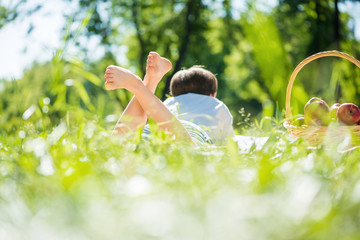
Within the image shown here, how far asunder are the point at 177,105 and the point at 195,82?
1349 millimetres

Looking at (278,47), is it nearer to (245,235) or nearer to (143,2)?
(245,235)

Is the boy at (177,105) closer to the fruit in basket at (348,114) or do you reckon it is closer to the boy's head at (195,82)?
the boy's head at (195,82)

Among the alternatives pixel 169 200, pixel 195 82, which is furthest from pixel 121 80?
pixel 169 200

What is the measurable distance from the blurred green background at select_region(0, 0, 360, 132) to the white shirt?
0.10m

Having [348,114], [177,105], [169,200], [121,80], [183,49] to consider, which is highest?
[183,49]

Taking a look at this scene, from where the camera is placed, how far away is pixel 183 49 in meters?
9.49

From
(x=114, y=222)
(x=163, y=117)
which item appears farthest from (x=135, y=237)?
(x=163, y=117)

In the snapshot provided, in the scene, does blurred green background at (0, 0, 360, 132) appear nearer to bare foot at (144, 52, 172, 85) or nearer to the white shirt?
the white shirt

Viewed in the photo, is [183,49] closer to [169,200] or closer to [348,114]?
[348,114]

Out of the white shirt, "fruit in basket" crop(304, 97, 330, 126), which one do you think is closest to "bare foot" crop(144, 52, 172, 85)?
the white shirt

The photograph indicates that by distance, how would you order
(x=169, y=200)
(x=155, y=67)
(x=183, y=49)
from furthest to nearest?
(x=183, y=49)
(x=155, y=67)
(x=169, y=200)

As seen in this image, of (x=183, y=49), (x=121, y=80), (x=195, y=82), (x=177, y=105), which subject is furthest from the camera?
(x=183, y=49)

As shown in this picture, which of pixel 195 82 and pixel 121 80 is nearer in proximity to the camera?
pixel 121 80

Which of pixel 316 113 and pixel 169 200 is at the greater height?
pixel 169 200
